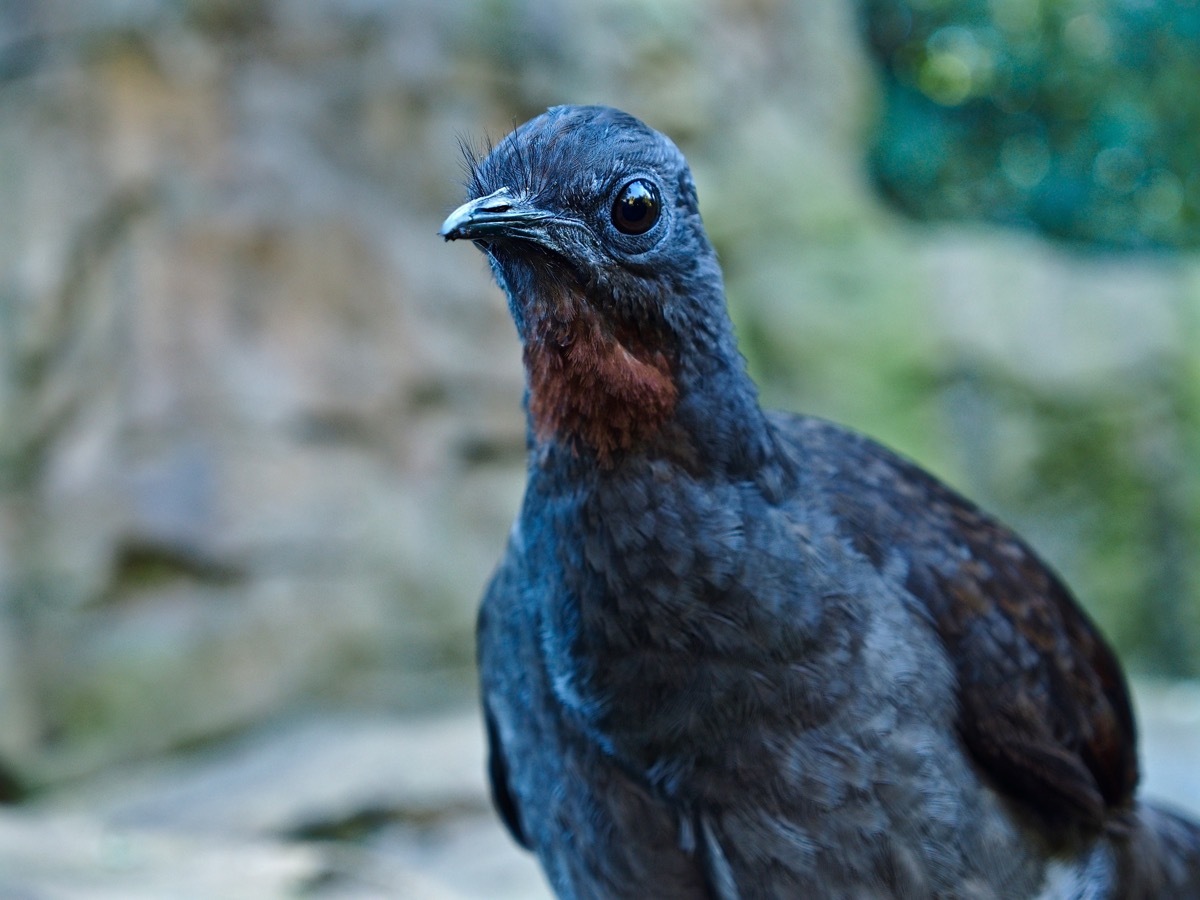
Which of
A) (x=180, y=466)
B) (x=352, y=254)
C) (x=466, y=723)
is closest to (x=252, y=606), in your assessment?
(x=180, y=466)

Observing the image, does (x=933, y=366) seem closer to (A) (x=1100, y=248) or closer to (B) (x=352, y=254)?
(A) (x=1100, y=248)

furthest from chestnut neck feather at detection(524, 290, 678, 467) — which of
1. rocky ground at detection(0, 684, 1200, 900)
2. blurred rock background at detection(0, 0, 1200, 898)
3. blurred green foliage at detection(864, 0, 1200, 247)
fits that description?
blurred green foliage at detection(864, 0, 1200, 247)

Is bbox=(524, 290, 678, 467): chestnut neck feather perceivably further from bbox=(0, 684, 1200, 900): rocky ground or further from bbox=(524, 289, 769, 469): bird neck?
bbox=(0, 684, 1200, 900): rocky ground

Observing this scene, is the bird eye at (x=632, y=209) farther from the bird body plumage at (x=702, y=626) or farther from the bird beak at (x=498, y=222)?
the bird beak at (x=498, y=222)

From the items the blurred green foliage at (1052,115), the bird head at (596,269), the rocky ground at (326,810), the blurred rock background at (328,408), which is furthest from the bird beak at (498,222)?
the blurred green foliage at (1052,115)

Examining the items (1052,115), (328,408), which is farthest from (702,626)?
(1052,115)

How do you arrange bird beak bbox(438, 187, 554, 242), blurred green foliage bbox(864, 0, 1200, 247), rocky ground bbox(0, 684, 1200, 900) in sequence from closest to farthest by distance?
1. bird beak bbox(438, 187, 554, 242)
2. rocky ground bbox(0, 684, 1200, 900)
3. blurred green foliage bbox(864, 0, 1200, 247)
